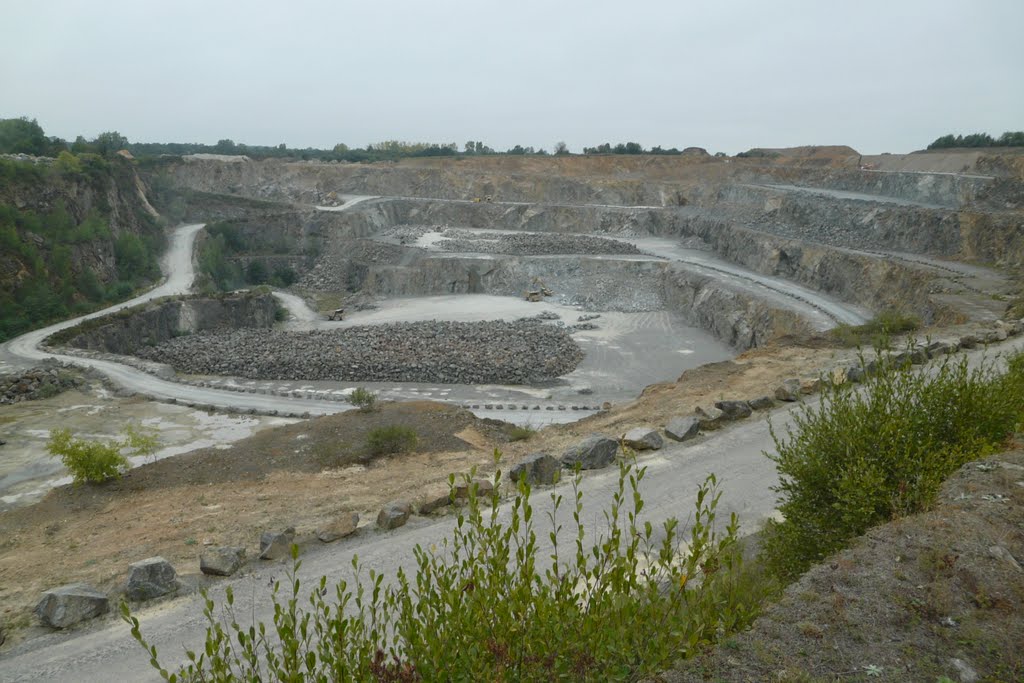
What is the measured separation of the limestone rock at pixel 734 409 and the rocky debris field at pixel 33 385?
24.7 meters

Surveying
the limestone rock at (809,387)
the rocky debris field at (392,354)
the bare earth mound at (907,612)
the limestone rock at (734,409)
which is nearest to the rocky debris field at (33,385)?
the rocky debris field at (392,354)

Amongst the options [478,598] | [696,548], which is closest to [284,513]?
[478,598]

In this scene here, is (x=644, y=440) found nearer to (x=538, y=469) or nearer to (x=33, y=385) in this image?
(x=538, y=469)

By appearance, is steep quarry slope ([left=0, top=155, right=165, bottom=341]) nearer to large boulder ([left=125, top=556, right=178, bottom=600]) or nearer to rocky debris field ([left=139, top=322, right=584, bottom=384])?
rocky debris field ([left=139, top=322, right=584, bottom=384])

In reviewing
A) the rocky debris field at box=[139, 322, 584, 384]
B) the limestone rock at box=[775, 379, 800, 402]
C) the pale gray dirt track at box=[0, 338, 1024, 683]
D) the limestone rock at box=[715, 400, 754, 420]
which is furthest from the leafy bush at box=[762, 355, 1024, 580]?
the rocky debris field at box=[139, 322, 584, 384]

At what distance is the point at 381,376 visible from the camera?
29.1 metres

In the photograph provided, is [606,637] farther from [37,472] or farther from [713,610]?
[37,472]

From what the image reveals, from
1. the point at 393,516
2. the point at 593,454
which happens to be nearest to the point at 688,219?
the point at 593,454

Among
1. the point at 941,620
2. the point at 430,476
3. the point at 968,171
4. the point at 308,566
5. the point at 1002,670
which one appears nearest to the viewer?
the point at 1002,670

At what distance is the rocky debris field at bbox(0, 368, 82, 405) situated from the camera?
2388 centimetres

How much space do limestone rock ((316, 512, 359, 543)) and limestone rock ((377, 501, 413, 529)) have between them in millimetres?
328

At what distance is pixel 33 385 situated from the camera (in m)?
24.4

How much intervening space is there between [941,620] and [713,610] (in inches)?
70.1

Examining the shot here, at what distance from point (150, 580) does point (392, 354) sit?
23911 mm
